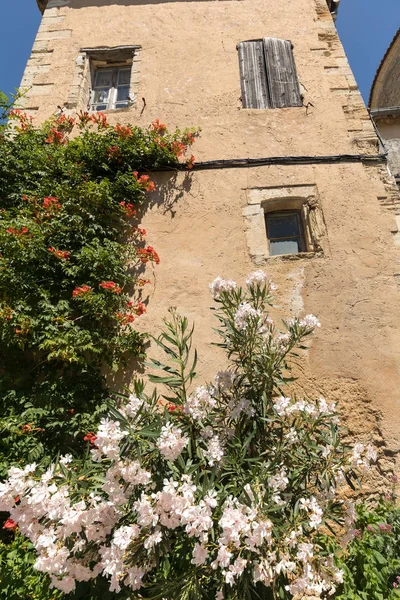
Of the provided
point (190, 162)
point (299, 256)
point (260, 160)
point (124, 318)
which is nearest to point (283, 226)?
point (299, 256)

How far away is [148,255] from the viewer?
159 inches

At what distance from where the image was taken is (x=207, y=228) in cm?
424

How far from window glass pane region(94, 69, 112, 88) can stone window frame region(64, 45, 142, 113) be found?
65 millimetres

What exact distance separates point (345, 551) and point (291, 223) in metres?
3.05

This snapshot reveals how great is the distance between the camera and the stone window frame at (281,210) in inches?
159

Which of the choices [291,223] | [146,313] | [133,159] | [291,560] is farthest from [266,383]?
[133,159]

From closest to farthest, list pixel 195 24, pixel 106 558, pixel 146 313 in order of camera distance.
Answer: pixel 106 558, pixel 146 313, pixel 195 24

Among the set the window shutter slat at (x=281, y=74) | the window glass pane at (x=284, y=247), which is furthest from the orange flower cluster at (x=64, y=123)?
the window glass pane at (x=284, y=247)

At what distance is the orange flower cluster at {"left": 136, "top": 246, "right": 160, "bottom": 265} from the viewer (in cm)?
402

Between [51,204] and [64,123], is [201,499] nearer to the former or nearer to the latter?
[51,204]

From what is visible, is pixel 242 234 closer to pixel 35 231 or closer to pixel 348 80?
pixel 35 231

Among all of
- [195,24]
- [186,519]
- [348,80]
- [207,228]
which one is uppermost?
[195,24]

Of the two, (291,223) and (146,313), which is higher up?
(291,223)

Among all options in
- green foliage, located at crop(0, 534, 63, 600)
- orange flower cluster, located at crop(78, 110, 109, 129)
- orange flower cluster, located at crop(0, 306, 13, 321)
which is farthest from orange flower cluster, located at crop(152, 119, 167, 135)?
green foliage, located at crop(0, 534, 63, 600)
